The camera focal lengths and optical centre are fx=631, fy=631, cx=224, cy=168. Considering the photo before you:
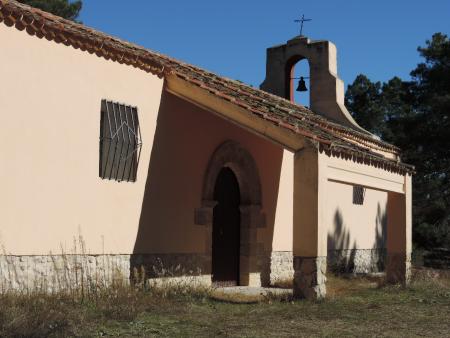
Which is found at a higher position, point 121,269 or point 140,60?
point 140,60

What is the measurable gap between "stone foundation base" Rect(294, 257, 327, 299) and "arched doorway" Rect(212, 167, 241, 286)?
273 centimetres

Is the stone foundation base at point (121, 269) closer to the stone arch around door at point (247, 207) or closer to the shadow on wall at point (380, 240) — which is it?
the stone arch around door at point (247, 207)

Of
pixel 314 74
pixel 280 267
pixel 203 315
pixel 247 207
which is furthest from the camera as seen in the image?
pixel 314 74

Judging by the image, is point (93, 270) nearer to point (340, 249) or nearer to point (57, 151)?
point (57, 151)

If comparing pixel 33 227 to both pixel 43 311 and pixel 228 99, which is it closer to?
pixel 43 311

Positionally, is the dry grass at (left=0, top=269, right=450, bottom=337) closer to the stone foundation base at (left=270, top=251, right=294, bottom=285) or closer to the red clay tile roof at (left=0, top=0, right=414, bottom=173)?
the red clay tile roof at (left=0, top=0, right=414, bottom=173)

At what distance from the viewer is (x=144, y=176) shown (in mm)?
10289

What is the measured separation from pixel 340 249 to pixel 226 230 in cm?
541

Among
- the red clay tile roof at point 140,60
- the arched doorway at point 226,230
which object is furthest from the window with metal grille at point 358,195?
the arched doorway at point 226,230

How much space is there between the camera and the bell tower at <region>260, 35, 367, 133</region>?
61.5 feet

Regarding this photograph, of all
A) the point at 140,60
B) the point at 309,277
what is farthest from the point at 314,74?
the point at 309,277

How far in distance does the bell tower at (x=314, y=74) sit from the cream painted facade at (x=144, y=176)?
6.67 m

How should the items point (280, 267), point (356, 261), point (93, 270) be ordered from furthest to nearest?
point (356, 261) → point (280, 267) → point (93, 270)

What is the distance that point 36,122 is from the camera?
335 inches
